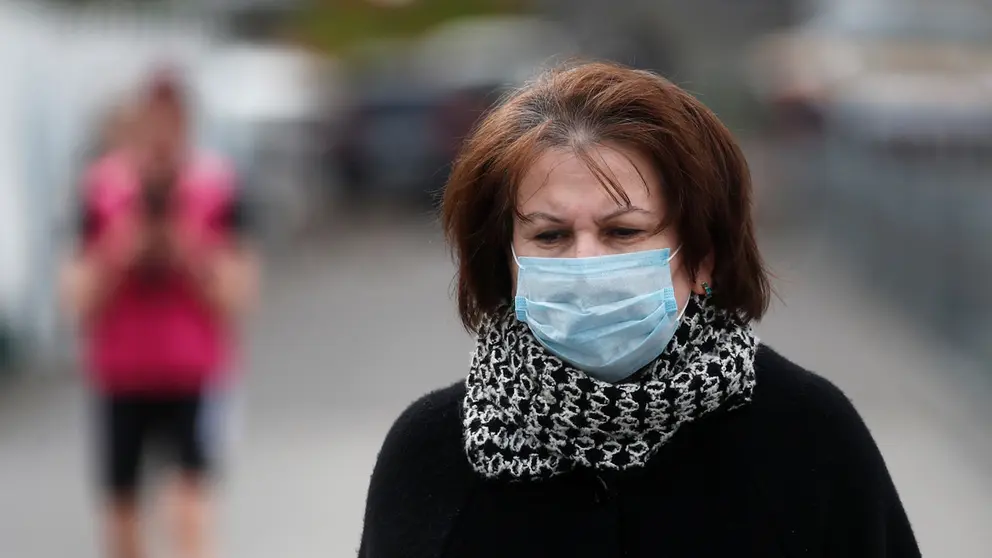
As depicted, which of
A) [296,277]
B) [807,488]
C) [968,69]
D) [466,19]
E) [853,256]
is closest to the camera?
[807,488]

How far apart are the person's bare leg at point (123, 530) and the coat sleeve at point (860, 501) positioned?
3.35m

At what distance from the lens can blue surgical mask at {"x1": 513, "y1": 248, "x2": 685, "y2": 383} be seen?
228cm

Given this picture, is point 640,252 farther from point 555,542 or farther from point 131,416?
point 131,416

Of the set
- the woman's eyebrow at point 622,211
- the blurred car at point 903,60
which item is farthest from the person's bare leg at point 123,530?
the blurred car at point 903,60

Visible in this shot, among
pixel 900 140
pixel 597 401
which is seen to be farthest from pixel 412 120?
pixel 597 401

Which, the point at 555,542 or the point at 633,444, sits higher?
the point at 633,444

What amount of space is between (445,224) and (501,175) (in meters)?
0.20

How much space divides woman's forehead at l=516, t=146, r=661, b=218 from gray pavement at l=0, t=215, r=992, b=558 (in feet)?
1.78

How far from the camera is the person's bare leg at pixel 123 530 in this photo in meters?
5.10

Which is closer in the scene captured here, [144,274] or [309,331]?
[144,274]

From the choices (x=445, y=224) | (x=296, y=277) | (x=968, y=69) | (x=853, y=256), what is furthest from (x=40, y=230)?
(x=968, y=69)

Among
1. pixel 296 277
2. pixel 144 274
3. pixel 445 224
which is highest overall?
pixel 445 224

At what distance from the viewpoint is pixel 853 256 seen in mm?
12492

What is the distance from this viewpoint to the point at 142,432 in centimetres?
503
